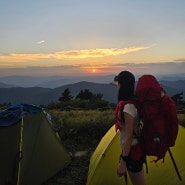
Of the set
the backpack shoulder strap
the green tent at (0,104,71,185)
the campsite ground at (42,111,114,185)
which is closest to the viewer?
the backpack shoulder strap

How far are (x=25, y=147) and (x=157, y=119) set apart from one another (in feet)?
12.2

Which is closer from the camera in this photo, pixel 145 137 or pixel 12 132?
pixel 145 137

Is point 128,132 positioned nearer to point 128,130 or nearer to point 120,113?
point 128,130

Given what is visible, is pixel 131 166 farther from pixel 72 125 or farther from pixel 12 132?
pixel 72 125

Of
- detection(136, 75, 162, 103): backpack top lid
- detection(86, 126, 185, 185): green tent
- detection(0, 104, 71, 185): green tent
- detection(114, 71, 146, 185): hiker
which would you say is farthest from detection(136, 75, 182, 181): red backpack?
detection(0, 104, 71, 185): green tent

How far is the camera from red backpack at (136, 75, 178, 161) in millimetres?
4480

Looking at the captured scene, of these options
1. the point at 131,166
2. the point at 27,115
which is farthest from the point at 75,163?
the point at 131,166

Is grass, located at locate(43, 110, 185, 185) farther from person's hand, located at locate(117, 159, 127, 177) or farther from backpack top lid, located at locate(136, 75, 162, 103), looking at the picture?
backpack top lid, located at locate(136, 75, 162, 103)

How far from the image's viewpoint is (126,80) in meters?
4.67

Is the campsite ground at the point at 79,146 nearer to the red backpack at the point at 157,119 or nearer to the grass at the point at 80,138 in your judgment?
the grass at the point at 80,138

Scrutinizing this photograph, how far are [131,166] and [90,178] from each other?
237cm

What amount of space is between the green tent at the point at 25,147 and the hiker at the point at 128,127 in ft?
10.2

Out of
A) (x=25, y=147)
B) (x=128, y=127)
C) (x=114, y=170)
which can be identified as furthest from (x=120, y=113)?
(x=25, y=147)

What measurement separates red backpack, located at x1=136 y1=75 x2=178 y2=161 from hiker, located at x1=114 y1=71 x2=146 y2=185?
0.41 feet
